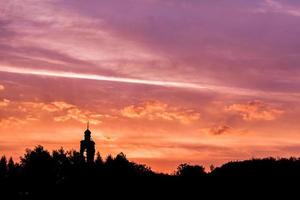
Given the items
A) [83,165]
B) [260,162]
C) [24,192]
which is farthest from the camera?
[24,192]

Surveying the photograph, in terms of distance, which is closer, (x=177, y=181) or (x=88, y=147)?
(x=177, y=181)

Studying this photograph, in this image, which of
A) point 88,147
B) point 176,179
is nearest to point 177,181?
point 176,179

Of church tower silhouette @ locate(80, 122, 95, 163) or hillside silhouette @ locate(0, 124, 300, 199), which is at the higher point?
church tower silhouette @ locate(80, 122, 95, 163)

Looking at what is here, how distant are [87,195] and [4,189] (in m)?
34.8

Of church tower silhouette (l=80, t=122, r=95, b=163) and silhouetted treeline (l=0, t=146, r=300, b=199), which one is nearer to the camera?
silhouetted treeline (l=0, t=146, r=300, b=199)

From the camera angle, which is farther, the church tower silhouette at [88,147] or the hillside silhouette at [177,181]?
the church tower silhouette at [88,147]

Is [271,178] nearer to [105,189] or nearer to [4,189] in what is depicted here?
[105,189]

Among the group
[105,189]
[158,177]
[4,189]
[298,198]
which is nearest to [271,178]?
[298,198]

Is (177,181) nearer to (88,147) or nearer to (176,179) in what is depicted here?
(176,179)

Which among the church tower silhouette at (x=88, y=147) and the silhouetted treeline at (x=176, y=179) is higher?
the church tower silhouette at (x=88, y=147)

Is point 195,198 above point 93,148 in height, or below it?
below

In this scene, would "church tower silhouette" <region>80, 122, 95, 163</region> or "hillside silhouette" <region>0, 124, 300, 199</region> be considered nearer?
"hillside silhouette" <region>0, 124, 300, 199</region>

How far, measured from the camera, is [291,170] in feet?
156

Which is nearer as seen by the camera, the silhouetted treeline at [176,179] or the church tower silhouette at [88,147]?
the silhouetted treeline at [176,179]
